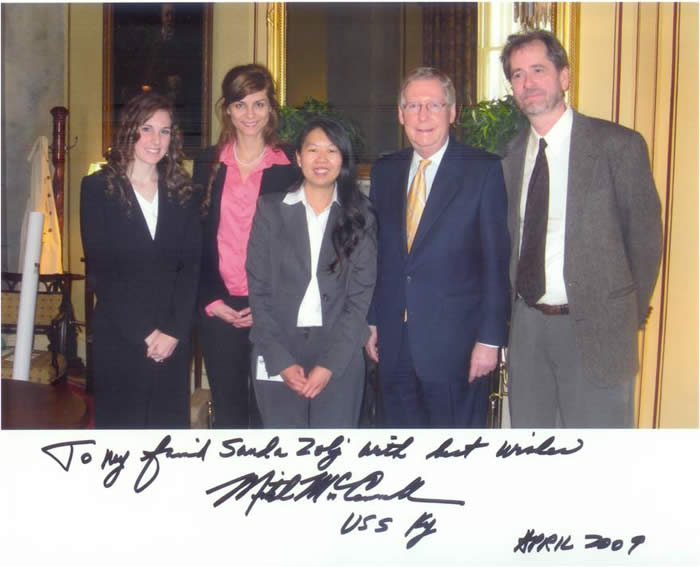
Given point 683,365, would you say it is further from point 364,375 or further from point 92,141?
point 92,141

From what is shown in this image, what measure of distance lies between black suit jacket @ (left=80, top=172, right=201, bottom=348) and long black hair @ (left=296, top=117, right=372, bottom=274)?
1.01ft

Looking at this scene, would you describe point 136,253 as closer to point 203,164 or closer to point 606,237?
point 203,164

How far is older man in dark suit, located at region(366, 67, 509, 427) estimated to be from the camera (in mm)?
1708

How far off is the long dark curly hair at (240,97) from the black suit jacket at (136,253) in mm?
84

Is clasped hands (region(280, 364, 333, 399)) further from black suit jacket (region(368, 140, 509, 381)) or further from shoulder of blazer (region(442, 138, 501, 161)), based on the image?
shoulder of blazer (region(442, 138, 501, 161))

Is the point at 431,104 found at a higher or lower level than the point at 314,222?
higher

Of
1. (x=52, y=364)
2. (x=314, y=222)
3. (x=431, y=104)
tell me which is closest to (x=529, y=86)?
(x=431, y=104)
